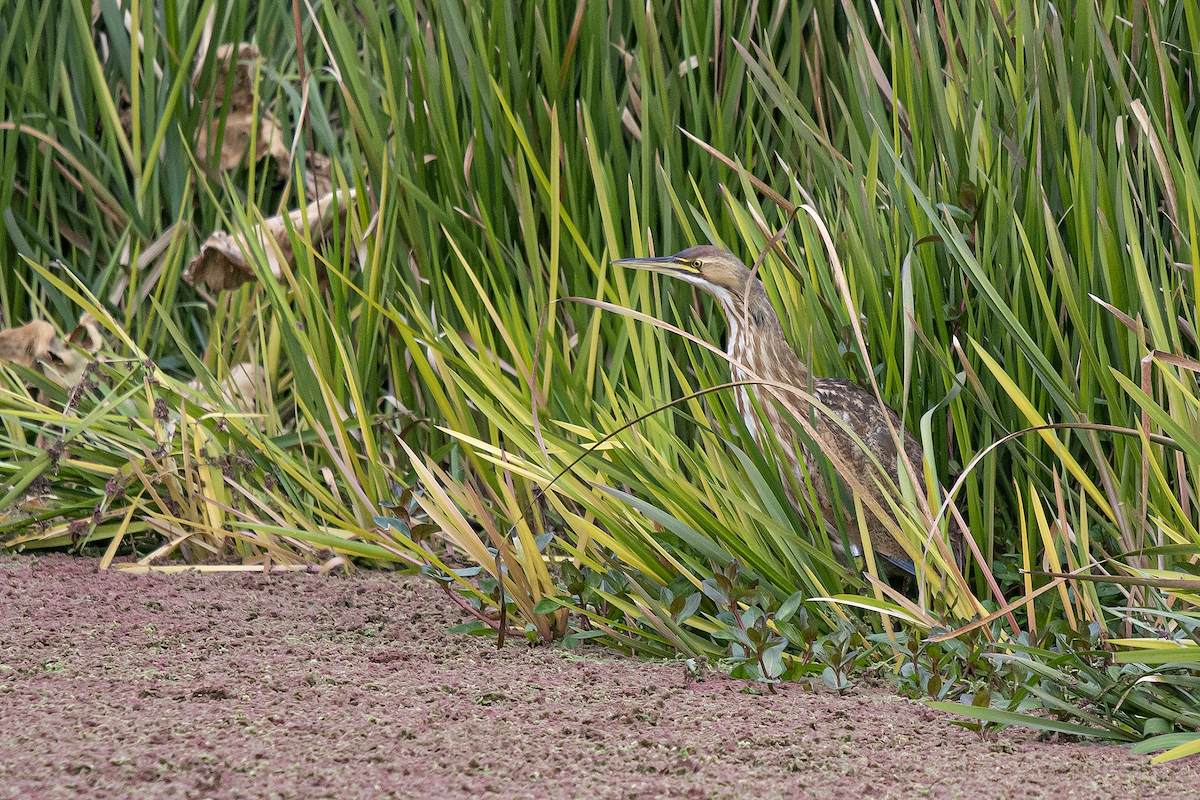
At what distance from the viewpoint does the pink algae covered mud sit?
108 centimetres

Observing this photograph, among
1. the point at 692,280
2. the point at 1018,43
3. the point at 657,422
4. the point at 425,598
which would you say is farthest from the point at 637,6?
the point at 425,598

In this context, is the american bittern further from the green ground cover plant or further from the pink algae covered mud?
the pink algae covered mud

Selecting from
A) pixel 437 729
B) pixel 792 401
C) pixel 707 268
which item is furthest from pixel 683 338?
pixel 437 729

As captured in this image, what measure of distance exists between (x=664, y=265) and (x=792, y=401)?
1.25 ft

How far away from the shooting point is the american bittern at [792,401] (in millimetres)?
1956

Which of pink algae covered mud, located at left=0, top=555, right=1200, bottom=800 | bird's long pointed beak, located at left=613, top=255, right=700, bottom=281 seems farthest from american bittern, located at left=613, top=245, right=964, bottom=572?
pink algae covered mud, located at left=0, top=555, right=1200, bottom=800

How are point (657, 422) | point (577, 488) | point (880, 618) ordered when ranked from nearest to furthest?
point (880, 618)
point (577, 488)
point (657, 422)

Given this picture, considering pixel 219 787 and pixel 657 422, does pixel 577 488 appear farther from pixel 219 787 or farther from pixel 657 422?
pixel 219 787

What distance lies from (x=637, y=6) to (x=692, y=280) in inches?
25.2

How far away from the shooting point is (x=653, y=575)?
5.78 feet

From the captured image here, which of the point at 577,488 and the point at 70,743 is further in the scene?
the point at 577,488

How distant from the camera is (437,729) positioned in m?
1.25

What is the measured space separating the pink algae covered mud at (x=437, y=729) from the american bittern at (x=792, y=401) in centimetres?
53

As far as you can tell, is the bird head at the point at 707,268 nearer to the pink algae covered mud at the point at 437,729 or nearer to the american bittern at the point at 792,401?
the american bittern at the point at 792,401
